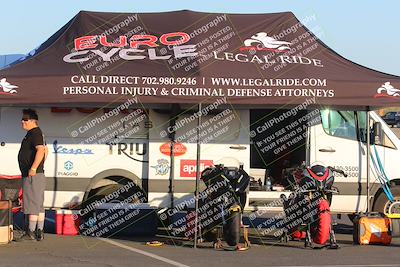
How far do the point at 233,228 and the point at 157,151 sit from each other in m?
2.09

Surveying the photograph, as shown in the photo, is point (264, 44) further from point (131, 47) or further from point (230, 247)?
point (230, 247)

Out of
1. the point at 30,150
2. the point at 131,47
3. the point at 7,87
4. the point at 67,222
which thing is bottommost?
the point at 67,222

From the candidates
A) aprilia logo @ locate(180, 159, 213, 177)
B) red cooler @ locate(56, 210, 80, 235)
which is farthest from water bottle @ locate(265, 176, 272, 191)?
red cooler @ locate(56, 210, 80, 235)

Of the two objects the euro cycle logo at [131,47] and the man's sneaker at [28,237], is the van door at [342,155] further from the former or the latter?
the man's sneaker at [28,237]

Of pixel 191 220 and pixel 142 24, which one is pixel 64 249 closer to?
pixel 191 220

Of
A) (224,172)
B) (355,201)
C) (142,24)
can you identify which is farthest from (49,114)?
(355,201)

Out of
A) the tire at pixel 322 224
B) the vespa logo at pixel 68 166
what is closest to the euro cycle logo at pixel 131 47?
the vespa logo at pixel 68 166

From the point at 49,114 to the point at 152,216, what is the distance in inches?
88.0

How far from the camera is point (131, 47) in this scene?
11.3 meters

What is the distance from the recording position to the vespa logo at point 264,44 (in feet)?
37.6

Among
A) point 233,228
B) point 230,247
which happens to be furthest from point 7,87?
point 230,247

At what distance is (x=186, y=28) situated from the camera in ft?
38.8

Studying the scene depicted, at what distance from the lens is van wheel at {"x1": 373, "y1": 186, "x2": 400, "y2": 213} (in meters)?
11.4

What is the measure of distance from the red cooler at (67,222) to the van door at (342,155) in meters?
3.76
